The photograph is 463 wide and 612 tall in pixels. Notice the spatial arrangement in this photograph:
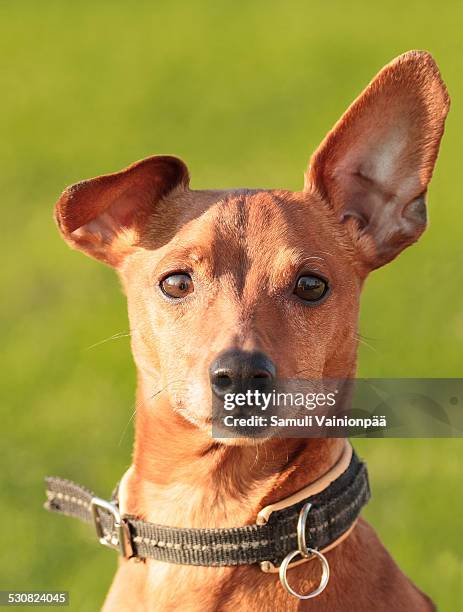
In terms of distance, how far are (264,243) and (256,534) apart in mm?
979

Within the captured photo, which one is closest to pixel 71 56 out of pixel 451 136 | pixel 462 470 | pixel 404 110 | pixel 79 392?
pixel 451 136

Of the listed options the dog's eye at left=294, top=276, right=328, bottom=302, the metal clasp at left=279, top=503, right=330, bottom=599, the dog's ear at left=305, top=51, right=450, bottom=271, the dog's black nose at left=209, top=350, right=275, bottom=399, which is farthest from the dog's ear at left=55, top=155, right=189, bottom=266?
the metal clasp at left=279, top=503, right=330, bottom=599

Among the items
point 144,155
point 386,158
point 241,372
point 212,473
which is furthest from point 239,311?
point 144,155

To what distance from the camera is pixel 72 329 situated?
821cm

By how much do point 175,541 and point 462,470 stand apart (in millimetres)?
3112

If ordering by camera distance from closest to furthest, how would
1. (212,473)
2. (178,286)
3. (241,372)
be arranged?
(241,372) < (212,473) < (178,286)

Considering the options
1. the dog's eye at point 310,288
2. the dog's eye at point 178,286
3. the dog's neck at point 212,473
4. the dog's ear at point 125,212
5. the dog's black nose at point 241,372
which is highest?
the dog's ear at point 125,212

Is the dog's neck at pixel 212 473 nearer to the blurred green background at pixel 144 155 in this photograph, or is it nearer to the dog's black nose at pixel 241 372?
the dog's black nose at pixel 241 372

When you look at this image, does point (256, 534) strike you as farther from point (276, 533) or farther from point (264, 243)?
point (264, 243)

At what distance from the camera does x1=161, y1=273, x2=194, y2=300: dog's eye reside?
390 centimetres

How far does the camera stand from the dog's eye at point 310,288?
3.88 meters

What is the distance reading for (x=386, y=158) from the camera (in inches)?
170

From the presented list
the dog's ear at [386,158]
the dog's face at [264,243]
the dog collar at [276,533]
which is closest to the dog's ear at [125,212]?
the dog's face at [264,243]

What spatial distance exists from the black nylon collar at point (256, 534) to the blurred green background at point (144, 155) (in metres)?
0.76
